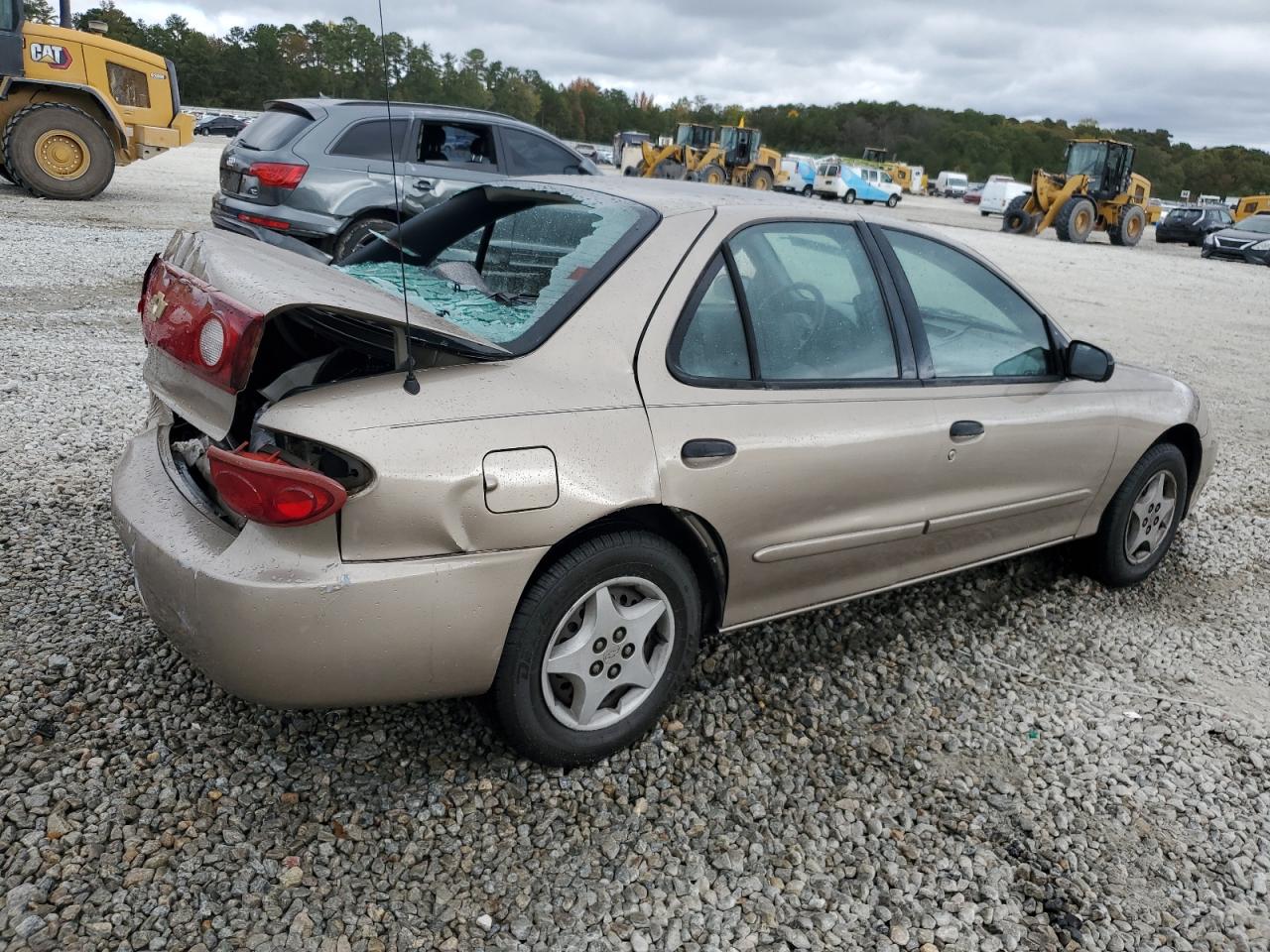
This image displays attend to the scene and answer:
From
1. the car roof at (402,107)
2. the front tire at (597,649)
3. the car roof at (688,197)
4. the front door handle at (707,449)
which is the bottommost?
the front tire at (597,649)

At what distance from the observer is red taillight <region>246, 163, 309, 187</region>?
8031 mm

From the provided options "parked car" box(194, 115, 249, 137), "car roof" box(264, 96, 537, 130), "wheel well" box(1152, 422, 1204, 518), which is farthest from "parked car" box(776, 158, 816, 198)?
"wheel well" box(1152, 422, 1204, 518)

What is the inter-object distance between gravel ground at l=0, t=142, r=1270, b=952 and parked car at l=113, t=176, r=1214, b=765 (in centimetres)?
31

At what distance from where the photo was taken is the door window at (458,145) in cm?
894

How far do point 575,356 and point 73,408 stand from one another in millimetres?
3970

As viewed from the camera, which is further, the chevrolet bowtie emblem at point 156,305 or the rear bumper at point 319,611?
the chevrolet bowtie emblem at point 156,305

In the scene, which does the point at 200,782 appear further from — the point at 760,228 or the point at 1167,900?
the point at 1167,900

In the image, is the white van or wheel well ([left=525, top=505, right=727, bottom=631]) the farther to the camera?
the white van

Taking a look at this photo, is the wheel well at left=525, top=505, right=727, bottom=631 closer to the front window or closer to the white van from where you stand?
the front window

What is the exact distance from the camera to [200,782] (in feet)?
8.04

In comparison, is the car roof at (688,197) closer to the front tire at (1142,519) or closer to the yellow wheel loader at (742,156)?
the front tire at (1142,519)

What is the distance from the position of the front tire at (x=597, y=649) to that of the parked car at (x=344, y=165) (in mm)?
5616

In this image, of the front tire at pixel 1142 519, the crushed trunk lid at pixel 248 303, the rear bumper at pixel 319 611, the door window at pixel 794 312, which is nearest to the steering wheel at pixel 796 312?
the door window at pixel 794 312

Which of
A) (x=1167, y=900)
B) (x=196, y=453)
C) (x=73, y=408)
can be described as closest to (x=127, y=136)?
(x=73, y=408)
